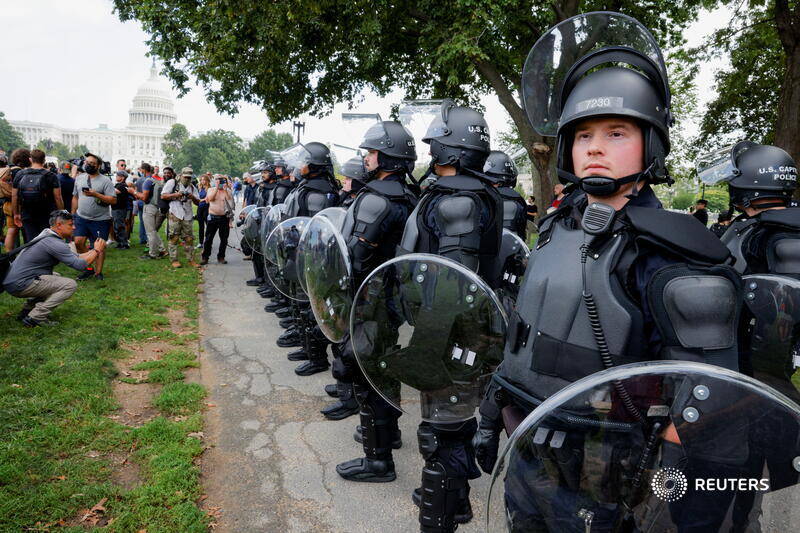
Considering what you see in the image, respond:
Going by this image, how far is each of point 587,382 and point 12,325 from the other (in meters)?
7.10

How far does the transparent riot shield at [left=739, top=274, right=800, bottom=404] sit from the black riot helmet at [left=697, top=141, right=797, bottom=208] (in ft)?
2.91

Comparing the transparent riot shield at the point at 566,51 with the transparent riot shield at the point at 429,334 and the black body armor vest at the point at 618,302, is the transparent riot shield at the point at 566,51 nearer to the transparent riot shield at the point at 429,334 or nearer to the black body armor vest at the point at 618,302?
the black body armor vest at the point at 618,302

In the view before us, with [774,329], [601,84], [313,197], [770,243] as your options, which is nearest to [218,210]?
[313,197]

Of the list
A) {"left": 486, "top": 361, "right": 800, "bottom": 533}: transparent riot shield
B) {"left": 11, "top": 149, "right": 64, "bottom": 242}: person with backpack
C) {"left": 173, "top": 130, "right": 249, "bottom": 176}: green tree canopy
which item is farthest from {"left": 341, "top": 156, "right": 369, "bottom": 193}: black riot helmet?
{"left": 173, "top": 130, "right": 249, "bottom": 176}: green tree canopy

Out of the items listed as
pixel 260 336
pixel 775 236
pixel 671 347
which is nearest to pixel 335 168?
pixel 260 336

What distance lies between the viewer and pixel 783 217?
3.01 meters

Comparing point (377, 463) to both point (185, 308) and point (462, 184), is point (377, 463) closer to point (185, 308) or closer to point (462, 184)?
point (462, 184)

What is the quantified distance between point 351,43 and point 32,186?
6.85 m

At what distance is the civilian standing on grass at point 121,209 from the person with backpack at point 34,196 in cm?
241

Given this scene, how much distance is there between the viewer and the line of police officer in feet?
4.28

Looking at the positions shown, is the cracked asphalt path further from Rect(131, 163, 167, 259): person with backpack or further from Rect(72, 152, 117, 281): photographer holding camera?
Rect(131, 163, 167, 259): person with backpack

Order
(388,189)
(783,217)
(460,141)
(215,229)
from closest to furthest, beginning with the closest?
(783,217), (460,141), (388,189), (215,229)

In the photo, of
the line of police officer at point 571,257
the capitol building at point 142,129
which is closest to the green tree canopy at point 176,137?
the capitol building at point 142,129

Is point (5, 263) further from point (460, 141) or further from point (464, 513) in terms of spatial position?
point (464, 513)
